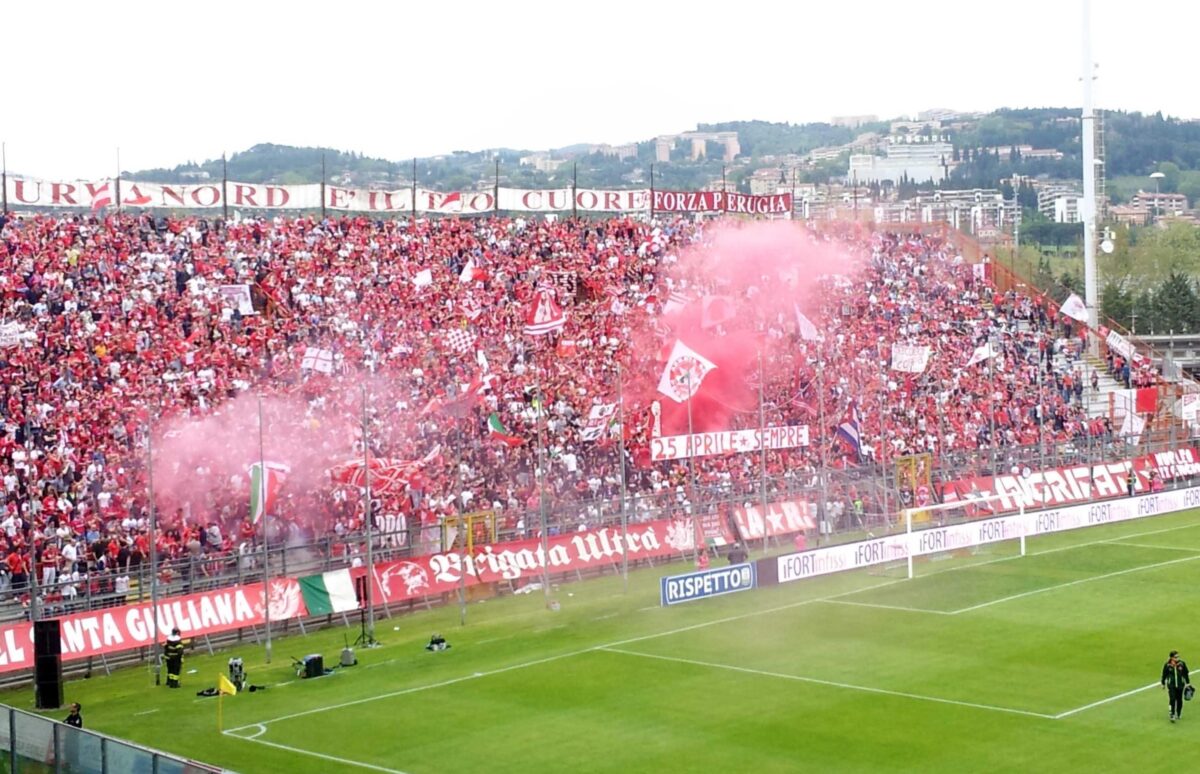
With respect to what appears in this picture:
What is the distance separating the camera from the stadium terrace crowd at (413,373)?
41219mm

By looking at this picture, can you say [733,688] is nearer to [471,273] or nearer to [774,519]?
[774,519]

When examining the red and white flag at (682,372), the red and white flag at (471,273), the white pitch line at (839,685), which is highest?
the red and white flag at (471,273)

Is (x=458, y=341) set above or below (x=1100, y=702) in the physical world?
above

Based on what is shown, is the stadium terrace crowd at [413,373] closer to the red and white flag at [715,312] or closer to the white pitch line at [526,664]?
the red and white flag at [715,312]

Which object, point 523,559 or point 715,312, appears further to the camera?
point 715,312

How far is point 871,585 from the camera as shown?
46.0m

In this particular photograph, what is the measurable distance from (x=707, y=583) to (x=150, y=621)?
14759 mm

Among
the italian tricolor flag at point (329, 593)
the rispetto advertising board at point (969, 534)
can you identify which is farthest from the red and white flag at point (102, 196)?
the rispetto advertising board at point (969, 534)

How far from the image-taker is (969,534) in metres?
50.7

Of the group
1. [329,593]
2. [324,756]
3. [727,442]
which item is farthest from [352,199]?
[324,756]

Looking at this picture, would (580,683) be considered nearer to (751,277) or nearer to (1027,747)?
(1027,747)

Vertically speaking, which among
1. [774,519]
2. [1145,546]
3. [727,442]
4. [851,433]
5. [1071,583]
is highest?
[727,442]

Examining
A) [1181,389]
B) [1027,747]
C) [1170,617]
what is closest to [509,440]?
[1170,617]

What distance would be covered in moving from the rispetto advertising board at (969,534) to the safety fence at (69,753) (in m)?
24.8
